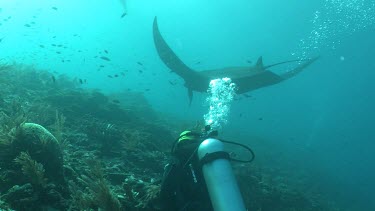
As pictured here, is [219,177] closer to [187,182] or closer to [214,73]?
[187,182]

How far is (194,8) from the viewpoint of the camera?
109312 millimetres

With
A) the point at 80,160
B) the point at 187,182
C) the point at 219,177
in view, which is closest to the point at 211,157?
the point at 219,177

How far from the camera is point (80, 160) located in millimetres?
8109

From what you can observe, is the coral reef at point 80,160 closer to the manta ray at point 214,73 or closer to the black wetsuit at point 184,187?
the black wetsuit at point 184,187

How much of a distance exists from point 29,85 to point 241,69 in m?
11.5

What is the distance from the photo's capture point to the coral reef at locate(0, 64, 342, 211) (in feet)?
17.9

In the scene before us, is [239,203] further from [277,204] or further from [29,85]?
[29,85]

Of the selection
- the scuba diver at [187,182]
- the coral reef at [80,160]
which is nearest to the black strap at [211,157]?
the scuba diver at [187,182]

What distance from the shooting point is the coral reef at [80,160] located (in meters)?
5.44

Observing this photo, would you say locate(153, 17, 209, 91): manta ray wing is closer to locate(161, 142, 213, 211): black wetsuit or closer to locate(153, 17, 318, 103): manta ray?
locate(153, 17, 318, 103): manta ray

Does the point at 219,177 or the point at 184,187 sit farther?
the point at 184,187

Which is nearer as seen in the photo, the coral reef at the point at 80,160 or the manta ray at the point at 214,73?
the coral reef at the point at 80,160

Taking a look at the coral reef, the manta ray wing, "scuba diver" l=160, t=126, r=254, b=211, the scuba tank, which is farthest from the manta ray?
the scuba tank

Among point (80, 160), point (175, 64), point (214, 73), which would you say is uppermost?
point (214, 73)
